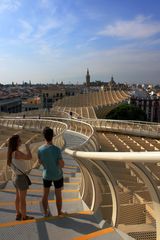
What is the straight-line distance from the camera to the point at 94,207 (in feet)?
12.6

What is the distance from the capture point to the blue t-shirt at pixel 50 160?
147 inches

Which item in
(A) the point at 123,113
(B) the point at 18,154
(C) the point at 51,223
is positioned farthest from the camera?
(A) the point at 123,113

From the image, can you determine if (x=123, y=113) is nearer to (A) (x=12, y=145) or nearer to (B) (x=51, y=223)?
(A) (x=12, y=145)

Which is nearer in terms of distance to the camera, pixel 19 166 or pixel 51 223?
pixel 51 223

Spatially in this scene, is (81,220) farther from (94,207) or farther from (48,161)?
(48,161)

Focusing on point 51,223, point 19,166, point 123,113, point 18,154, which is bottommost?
point 123,113

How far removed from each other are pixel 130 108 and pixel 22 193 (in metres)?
49.5

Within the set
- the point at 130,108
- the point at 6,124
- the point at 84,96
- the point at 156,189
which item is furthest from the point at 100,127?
the point at 84,96

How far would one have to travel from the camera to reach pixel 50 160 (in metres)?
3.73

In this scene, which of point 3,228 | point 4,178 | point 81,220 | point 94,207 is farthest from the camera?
point 4,178

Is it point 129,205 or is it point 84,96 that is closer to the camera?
point 129,205

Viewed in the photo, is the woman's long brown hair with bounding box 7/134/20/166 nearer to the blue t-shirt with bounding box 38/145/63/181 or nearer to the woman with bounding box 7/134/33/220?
the woman with bounding box 7/134/33/220

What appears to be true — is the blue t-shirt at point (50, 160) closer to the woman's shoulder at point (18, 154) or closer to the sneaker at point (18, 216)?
the woman's shoulder at point (18, 154)

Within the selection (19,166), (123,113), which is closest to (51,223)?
(19,166)
